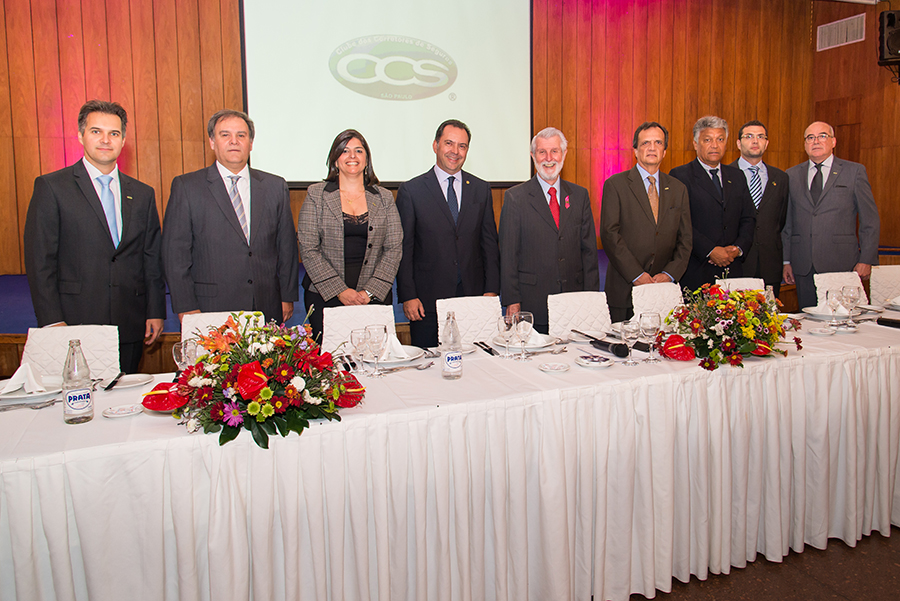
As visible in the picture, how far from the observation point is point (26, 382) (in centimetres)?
186

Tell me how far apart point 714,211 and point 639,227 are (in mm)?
732

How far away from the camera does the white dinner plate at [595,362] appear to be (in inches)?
84.0

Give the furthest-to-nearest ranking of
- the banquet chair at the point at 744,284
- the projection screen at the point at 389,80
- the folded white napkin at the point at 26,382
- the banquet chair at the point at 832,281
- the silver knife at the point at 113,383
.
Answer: the projection screen at the point at 389,80
the banquet chair at the point at 832,281
the banquet chair at the point at 744,284
the silver knife at the point at 113,383
the folded white napkin at the point at 26,382

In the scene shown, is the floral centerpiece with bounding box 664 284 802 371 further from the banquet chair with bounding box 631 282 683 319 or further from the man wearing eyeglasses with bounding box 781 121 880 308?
the man wearing eyeglasses with bounding box 781 121 880 308

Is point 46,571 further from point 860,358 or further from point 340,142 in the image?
point 860,358

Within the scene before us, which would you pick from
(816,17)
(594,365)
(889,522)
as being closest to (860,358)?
(889,522)

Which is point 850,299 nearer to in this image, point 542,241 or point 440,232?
point 542,241

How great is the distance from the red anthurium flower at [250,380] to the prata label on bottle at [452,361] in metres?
0.67

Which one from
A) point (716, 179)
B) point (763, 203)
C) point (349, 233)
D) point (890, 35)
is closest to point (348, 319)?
point (349, 233)

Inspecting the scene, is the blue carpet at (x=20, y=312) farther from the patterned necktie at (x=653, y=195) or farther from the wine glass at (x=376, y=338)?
the wine glass at (x=376, y=338)

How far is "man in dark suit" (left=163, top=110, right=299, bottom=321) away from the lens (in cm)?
305

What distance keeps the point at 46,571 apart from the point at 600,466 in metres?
1.56

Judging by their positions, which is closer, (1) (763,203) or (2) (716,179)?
(2) (716,179)

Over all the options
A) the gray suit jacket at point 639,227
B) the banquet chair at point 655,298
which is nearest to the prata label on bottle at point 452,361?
the banquet chair at point 655,298
